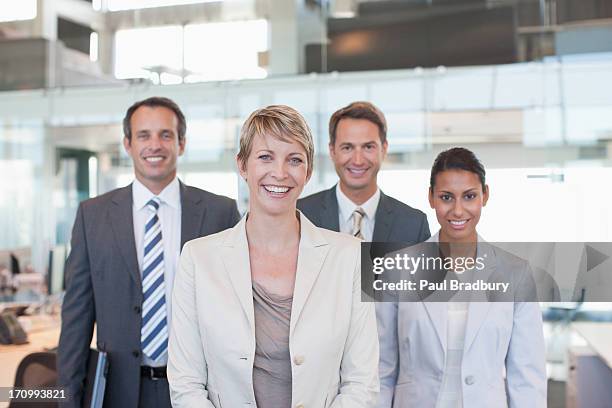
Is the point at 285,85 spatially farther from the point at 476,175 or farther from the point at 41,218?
the point at 41,218

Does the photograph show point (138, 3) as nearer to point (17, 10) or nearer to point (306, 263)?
point (17, 10)

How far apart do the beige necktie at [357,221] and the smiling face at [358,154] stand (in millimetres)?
91

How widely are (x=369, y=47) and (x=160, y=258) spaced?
1479 mm

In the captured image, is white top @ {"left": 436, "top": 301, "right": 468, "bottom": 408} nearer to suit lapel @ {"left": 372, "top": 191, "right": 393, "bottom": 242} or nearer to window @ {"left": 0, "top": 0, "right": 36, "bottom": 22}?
suit lapel @ {"left": 372, "top": 191, "right": 393, "bottom": 242}

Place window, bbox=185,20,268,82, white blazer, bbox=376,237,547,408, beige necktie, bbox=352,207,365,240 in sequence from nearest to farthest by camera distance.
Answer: white blazer, bbox=376,237,547,408 < beige necktie, bbox=352,207,365,240 < window, bbox=185,20,268,82

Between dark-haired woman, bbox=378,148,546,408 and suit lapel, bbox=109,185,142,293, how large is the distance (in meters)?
1.11

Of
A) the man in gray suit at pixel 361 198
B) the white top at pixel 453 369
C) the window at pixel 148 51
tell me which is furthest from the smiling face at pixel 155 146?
the white top at pixel 453 369

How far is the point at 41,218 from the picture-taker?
3.54 metres

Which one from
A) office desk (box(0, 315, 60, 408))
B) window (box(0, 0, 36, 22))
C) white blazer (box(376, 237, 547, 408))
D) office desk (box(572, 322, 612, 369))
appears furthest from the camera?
window (box(0, 0, 36, 22))

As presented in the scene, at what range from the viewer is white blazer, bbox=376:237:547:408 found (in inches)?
106

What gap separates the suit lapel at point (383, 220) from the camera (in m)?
2.97

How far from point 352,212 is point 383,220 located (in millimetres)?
148

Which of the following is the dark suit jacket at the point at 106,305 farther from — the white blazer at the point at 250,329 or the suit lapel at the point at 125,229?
the white blazer at the point at 250,329

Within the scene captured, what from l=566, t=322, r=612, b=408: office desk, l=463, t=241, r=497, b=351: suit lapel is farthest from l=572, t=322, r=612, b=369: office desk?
l=463, t=241, r=497, b=351: suit lapel
